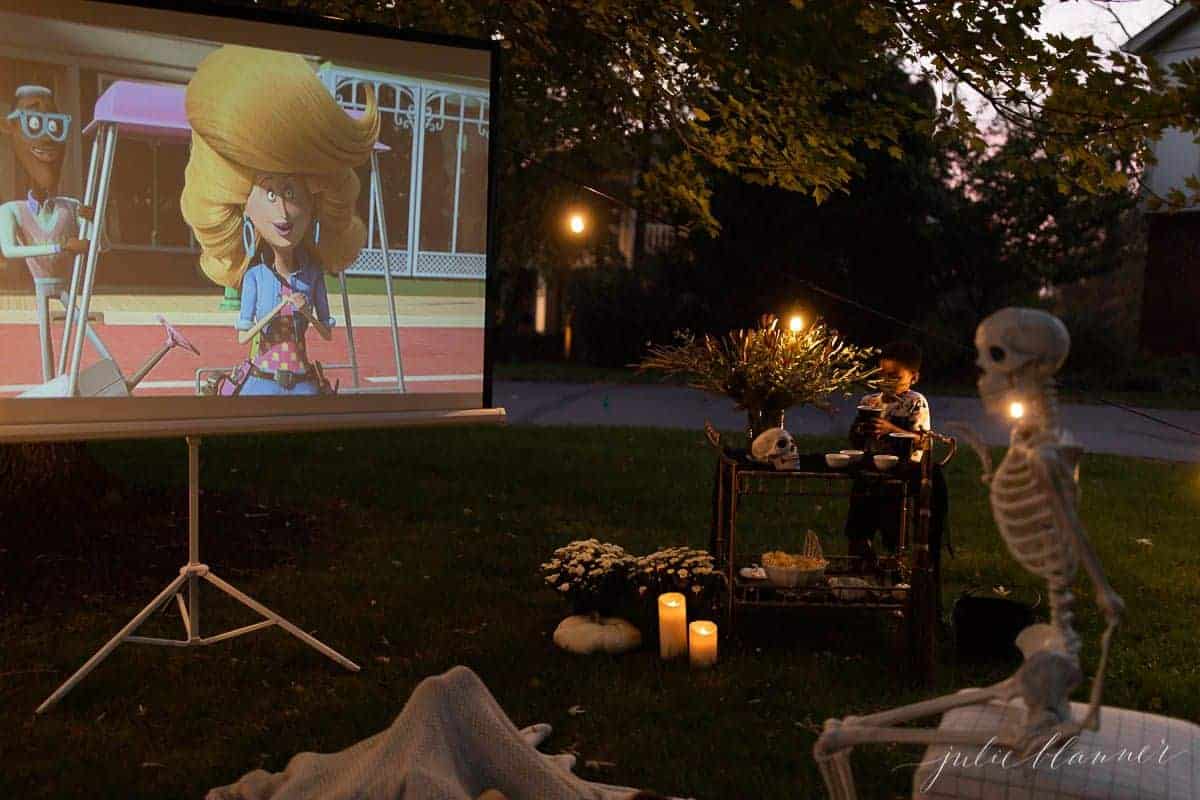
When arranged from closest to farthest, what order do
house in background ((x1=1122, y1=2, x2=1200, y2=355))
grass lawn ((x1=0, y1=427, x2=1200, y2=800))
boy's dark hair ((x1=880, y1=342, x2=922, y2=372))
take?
grass lawn ((x1=0, y1=427, x2=1200, y2=800))
boy's dark hair ((x1=880, y1=342, x2=922, y2=372))
house in background ((x1=1122, y1=2, x2=1200, y2=355))

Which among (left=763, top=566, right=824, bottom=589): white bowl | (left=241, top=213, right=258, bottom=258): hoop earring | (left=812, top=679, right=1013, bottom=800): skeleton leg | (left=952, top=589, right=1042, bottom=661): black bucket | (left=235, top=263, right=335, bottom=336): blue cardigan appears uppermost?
(left=241, top=213, right=258, bottom=258): hoop earring

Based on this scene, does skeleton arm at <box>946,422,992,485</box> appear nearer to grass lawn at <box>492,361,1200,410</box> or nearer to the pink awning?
the pink awning

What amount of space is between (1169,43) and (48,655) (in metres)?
18.1

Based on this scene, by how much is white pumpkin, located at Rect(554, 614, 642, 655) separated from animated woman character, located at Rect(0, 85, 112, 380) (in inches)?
94.8

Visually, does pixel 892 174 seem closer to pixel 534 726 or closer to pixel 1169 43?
pixel 1169 43

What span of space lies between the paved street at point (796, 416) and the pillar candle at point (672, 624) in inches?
275

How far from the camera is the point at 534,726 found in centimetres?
407

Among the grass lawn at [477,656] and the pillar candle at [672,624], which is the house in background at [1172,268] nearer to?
the grass lawn at [477,656]

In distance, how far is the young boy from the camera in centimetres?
517

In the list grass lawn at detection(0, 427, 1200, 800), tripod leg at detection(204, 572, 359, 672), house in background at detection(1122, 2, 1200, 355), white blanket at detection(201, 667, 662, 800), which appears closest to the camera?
white blanket at detection(201, 667, 662, 800)

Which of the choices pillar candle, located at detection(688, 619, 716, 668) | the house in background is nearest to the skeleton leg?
pillar candle, located at detection(688, 619, 716, 668)

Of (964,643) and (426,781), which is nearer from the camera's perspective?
(426,781)

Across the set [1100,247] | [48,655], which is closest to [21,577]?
[48,655]
